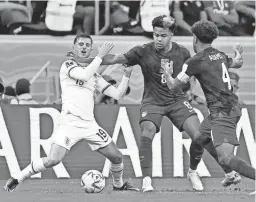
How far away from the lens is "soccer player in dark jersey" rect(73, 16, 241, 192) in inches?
472

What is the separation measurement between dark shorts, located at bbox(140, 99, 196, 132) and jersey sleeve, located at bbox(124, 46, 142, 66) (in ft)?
2.10

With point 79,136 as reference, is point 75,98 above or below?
above

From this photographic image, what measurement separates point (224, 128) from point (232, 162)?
0.44 meters

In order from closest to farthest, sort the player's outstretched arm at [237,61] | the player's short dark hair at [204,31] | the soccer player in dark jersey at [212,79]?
1. the soccer player in dark jersey at [212,79]
2. the player's short dark hair at [204,31]
3. the player's outstretched arm at [237,61]

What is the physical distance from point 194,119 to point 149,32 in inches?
200

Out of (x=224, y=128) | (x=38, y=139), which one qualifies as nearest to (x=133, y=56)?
(x=224, y=128)

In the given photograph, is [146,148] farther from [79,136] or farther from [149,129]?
[79,136]

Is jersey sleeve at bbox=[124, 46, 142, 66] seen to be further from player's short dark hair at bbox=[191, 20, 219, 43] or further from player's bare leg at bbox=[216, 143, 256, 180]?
player's bare leg at bbox=[216, 143, 256, 180]

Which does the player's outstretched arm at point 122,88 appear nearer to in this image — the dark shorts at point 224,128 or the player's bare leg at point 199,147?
the player's bare leg at point 199,147

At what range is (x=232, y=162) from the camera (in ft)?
34.3

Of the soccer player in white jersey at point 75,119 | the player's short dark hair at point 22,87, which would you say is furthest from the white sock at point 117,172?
the player's short dark hair at point 22,87

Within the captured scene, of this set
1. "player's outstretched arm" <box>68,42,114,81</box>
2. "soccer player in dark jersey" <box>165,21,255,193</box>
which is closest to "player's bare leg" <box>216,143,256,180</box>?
"soccer player in dark jersey" <box>165,21,255,193</box>

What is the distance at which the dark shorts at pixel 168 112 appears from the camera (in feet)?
39.8

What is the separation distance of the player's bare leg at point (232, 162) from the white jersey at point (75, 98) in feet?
7.14
